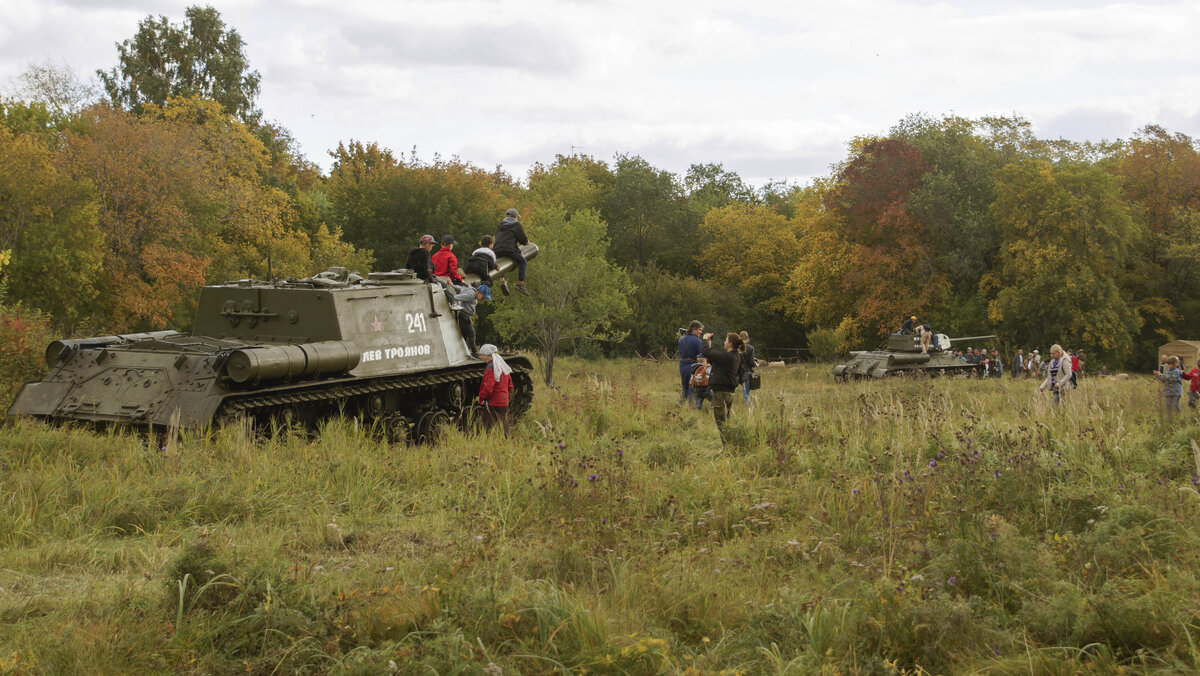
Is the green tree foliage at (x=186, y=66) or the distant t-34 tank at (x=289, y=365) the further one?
the green tree foliage at (x=186, y=66)

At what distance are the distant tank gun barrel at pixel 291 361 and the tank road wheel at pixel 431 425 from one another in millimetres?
1483

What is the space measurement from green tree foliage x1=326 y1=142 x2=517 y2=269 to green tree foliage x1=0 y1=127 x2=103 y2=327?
17.4 metres

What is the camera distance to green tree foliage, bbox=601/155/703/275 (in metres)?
52.7

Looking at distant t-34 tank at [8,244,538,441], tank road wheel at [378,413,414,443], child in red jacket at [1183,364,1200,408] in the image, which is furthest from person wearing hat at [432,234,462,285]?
child in red jacket at [1183,364,1200,408]

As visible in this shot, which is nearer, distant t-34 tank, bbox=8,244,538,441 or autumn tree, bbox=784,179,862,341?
distant t-34 tank, bbox=8,244,538,441

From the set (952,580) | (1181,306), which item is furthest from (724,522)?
(1181,306)

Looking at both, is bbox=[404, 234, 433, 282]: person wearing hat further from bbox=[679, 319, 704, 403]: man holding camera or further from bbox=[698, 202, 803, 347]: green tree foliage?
bbox=[698, 202, 803, 347]: green tree foliage

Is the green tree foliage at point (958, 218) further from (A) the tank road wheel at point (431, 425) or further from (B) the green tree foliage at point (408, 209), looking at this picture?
(A) the tank road wheel at point (431, 425)

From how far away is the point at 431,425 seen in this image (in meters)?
12.2

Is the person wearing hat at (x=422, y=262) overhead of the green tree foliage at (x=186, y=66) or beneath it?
beneath

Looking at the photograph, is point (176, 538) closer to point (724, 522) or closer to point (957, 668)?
point (724, 522)

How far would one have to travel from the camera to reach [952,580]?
199 inches

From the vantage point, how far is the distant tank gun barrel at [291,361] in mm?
9422

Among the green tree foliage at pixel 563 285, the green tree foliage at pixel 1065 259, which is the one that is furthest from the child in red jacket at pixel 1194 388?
the green tree foliage at pixel 1065 259
